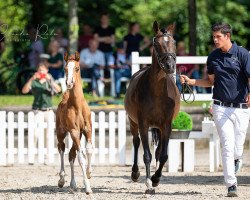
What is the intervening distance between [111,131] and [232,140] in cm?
615

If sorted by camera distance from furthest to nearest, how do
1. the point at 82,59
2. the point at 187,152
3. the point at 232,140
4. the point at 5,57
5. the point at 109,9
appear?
the point at 109,9, the point at 5,57, the point at 82,59, the point at 187,152, the point at 232,140

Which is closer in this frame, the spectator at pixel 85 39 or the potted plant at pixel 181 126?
the potted plant at pixel 181 126

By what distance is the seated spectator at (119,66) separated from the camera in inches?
983

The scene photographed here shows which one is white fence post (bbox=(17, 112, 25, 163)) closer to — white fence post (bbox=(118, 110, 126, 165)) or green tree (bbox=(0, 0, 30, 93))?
white fence post (bbox=(118, 110, 126, 165))

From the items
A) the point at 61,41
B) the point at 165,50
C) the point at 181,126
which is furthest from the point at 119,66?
the point at 165,50

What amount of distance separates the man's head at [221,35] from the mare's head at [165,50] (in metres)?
0.59

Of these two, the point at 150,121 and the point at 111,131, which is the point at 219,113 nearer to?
the point at 150,121

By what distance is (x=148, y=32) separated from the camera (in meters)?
32.5

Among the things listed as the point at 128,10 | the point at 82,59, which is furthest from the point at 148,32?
the point at 82,59

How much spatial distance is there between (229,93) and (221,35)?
0.74 metres

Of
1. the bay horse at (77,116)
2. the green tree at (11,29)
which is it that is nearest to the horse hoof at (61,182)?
the bay horse at (77,116)

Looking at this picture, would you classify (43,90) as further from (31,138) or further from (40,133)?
(31,138)

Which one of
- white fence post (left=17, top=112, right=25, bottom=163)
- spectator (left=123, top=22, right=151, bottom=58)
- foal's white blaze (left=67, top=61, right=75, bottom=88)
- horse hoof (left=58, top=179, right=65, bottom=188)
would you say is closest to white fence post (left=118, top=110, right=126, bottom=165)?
white fence post (left=17, top=112, right=25, bottom=163)

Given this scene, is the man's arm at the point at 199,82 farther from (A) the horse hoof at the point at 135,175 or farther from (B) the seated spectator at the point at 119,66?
(B) the seated spectator at the point at 119,66
